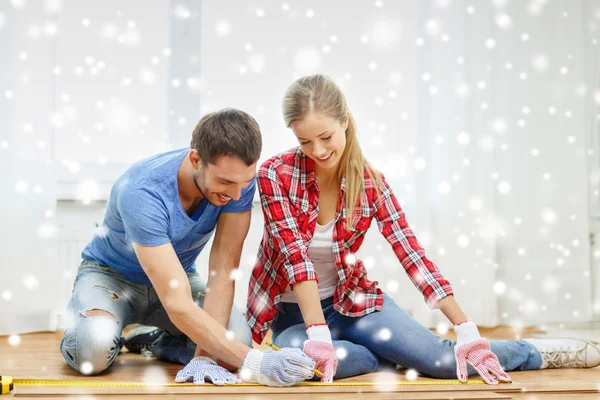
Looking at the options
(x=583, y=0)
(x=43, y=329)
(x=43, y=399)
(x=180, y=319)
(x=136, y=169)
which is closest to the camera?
(x=43, y=399)

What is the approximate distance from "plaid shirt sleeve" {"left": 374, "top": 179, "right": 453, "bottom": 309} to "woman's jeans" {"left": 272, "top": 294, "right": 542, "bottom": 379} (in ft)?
0.34

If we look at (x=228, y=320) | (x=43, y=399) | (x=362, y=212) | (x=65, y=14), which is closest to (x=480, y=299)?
(x=362, y=212)

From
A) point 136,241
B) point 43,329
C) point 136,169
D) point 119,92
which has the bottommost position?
point 43,329

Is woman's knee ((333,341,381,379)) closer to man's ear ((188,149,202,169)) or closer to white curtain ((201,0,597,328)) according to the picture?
man's ear ((188,149,202,169))

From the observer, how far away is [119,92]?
9.15 ft

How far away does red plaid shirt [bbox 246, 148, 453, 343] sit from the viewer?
1.50 meters

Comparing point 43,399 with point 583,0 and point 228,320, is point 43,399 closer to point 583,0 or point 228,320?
point 228,320

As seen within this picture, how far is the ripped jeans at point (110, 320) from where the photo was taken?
1.50 meters

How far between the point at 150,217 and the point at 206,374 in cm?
36

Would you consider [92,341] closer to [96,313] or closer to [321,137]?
[96,313]

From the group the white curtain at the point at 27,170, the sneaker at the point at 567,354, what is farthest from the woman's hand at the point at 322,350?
the white curtain at the point at 27,170

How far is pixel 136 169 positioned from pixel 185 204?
14cm

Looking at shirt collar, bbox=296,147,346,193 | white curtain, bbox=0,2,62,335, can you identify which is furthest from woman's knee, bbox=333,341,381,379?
white curtain, bbox=0,2,62,335

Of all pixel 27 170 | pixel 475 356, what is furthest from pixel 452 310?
pixel 27 170
